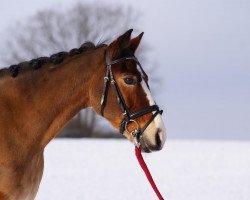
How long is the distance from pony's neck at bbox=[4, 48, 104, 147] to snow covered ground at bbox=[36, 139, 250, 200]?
17.5 feet

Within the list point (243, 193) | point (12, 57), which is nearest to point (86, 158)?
point (243, 193)

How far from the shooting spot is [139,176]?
13.1 metres

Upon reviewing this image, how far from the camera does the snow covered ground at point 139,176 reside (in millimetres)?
10152

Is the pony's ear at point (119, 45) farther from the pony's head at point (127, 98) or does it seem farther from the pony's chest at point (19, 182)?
the pony's chest at point (19, 182)

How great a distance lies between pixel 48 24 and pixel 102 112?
22974 millimetres

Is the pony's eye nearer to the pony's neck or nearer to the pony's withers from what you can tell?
the pony's withers

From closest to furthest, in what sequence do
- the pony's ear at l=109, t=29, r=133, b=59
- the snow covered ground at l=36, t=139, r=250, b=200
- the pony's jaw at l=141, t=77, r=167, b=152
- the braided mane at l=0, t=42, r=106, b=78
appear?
the pony's jaw at l=141, t=77, r=167, b=152 < the pony's ear at l=109, t=29, r=133, b=59 < the braided mane at l=0, t=42, r=106, b=78 < the snow covered ground at l=36, t=139, r=250, b=200

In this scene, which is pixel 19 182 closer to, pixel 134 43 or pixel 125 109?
pixel 125 109

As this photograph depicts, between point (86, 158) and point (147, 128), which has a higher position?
point (147, 128)

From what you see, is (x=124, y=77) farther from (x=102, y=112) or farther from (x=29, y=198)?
(x=29, y=198)

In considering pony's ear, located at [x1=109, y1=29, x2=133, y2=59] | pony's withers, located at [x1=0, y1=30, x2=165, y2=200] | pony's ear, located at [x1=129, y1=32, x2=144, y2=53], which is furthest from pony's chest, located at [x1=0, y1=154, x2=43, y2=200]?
pony's ear, located at [x1=129, y1=32, x2=144, y2=53]

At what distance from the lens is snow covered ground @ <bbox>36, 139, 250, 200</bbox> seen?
1015cm

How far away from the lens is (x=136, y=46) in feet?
14.3

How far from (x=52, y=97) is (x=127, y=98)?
27.0 inches
